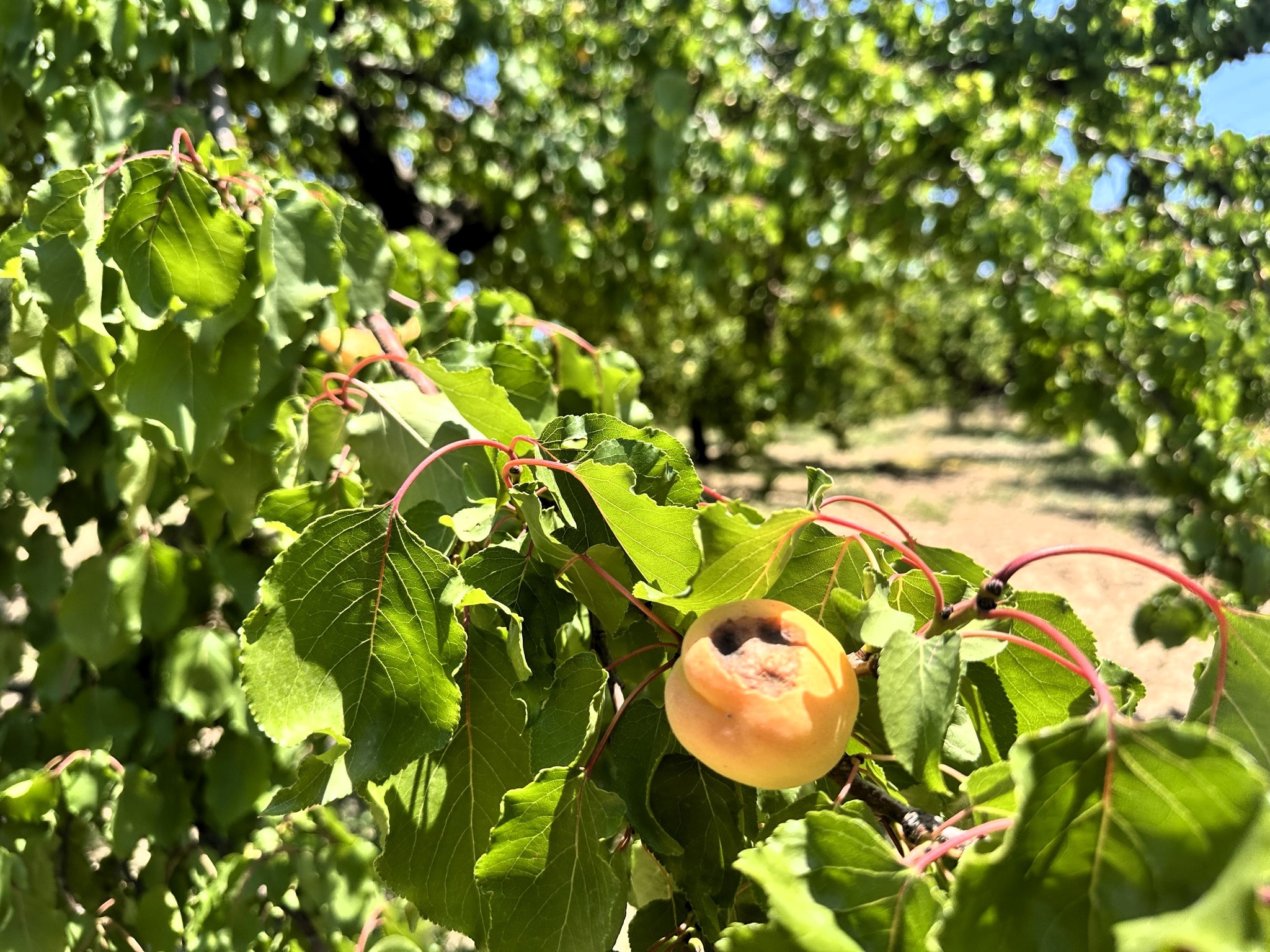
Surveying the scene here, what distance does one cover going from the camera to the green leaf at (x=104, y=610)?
1289mm

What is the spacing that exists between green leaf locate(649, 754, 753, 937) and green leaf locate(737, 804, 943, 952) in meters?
0.13

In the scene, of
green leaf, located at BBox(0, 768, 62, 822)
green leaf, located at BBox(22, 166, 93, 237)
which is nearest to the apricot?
green leaf, located at BBox(22, 166, 93, 237)

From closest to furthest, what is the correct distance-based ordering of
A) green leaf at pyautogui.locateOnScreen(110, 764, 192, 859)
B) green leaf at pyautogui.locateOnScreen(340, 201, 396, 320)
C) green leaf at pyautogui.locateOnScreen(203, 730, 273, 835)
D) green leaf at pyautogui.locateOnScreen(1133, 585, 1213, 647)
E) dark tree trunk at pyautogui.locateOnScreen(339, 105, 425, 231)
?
green leaf at pyautogui.locateOnScreen(340, 201, 396, 320), green leaf at pyautogui.locateOnScreen(110, 764, 192, 859), green leaf at pyautogui.locateOnScreen(203, 730, 273, 835), green leaf at pyautogui.locateOnScreen(1133, 585, 1213, 647), dark tree trunk at pyautogui.locateOnScreen(339, 105, 425, 231)

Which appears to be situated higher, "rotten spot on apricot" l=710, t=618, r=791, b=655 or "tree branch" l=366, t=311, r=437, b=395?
"tree branch" l=366, t=311, r=437, b=395

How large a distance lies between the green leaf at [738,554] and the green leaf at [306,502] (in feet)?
0.98

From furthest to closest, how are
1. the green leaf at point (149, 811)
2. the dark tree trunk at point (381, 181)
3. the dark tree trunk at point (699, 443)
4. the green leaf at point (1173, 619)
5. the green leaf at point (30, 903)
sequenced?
the dark tree trunk at point (699, 443), the dark tree trunk at point (381, 181), the green leaf at point (1173, 619), the green leaf at point (149, 811), the green leaf at point (30, 903)

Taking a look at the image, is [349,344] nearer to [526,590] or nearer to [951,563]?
[526,590]

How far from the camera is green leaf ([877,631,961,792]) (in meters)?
0.40

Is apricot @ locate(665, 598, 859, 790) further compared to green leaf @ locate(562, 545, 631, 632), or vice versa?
green leaf @ locate(562, 545, 631, 632)

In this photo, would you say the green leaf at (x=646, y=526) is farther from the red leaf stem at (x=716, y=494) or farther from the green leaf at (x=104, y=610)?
the green leaf at (x=104, y=610)

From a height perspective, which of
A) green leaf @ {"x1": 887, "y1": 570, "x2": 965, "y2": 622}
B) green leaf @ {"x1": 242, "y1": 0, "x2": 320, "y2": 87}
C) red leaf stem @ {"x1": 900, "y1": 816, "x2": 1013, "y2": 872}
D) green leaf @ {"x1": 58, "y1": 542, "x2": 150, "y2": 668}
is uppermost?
green leaf @ {"x1": 242, "y1": 0, "x2": 320, "y2": 87}

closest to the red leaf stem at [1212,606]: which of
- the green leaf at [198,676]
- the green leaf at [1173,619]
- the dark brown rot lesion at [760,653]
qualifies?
the dark brown rot lesion at [760,653]

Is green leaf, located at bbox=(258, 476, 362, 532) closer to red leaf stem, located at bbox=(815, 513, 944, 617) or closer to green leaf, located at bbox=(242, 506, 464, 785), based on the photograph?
green leaf, located at bbox=(242, 506, 464, 785)

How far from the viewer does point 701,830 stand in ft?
1.67
